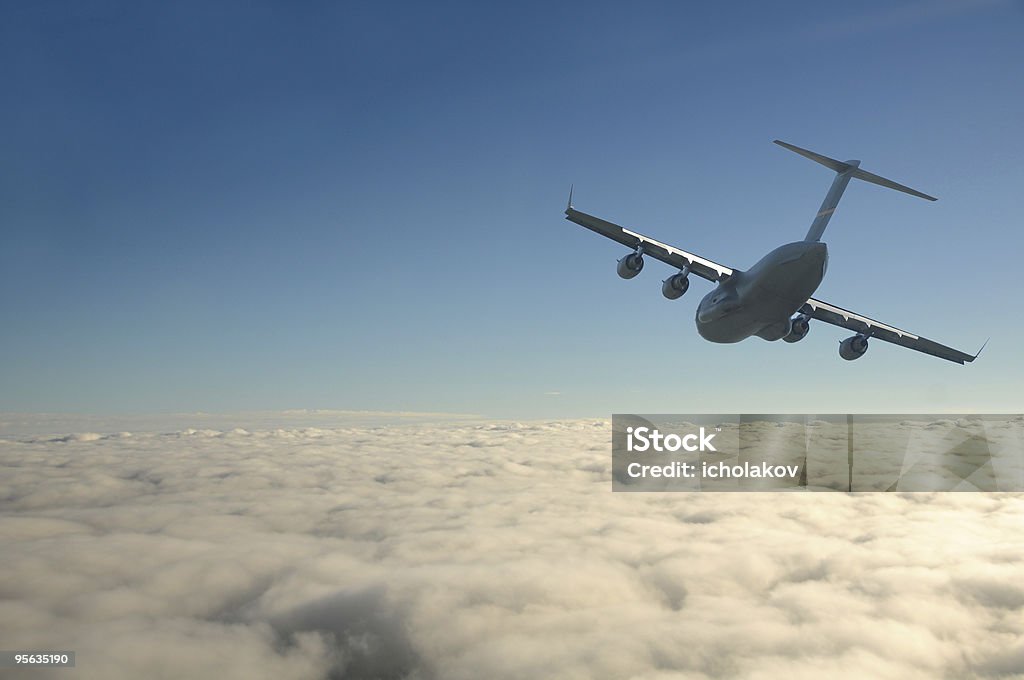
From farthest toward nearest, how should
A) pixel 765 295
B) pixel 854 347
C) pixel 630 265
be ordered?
pixel 854 347
pixel 765 295
pixel 630 265

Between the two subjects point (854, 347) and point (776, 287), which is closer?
point (776, 287)

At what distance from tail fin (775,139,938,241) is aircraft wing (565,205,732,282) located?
7.11 meters

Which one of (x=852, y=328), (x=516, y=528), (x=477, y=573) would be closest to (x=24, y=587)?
(x=477, y=573)

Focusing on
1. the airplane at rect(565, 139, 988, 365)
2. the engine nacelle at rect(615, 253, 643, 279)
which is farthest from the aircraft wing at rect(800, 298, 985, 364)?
the engine nacelle at rect(615, 253, 643, 279)

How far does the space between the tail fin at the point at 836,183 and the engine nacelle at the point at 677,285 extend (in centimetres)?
1100

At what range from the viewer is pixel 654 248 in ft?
114

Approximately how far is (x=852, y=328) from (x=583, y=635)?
424 ft

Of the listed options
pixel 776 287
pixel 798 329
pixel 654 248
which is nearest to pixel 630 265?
pixel 654 248

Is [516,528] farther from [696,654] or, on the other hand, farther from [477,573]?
[696,654]

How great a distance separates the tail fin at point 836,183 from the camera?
37.6 meters

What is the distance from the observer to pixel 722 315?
38.3 m

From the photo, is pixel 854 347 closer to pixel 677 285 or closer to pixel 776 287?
pixel 776 287

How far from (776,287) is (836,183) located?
1113 centimetres

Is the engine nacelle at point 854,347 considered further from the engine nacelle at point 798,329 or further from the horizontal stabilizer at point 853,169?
the horizontal stabilizer at point 853,169
